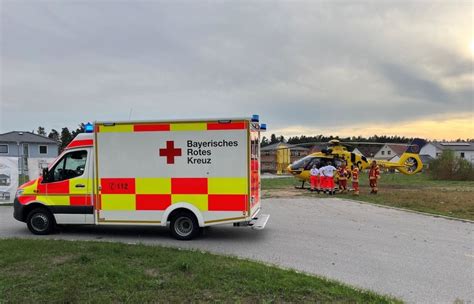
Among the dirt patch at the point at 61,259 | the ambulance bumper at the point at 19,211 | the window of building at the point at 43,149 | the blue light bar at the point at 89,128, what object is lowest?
the dirt patch at the point at 61,259

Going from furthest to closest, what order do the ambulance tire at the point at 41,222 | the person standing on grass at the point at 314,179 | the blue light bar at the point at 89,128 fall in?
the person standing on grass at the point at 314,179 → the ambulance tire at the point at 41,222 → the blue light bar at the point at 89,128

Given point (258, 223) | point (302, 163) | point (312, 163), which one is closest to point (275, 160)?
point (302, 163)

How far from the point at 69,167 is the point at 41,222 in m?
1.39

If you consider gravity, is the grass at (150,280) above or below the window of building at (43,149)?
below

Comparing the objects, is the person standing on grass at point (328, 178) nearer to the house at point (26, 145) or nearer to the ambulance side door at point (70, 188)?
the ambulance side door at point (70, 188)

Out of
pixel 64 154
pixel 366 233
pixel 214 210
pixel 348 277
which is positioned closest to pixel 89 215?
pixel 64 154

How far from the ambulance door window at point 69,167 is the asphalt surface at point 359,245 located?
1322 mm

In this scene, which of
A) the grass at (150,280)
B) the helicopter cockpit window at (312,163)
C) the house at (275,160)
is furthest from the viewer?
the house at (275,160)

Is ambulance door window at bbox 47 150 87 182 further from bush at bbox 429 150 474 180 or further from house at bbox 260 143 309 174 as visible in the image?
house at bbox 260 143 309 174

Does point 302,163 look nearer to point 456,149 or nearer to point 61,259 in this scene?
point 61,259

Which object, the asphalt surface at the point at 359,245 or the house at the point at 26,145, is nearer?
the asphalt surface at the point at 359,245

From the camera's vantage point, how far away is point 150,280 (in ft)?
16.9

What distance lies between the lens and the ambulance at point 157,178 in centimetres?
838

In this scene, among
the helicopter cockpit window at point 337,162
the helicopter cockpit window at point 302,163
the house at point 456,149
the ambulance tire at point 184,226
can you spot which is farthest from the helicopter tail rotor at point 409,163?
the house at point 456,149
